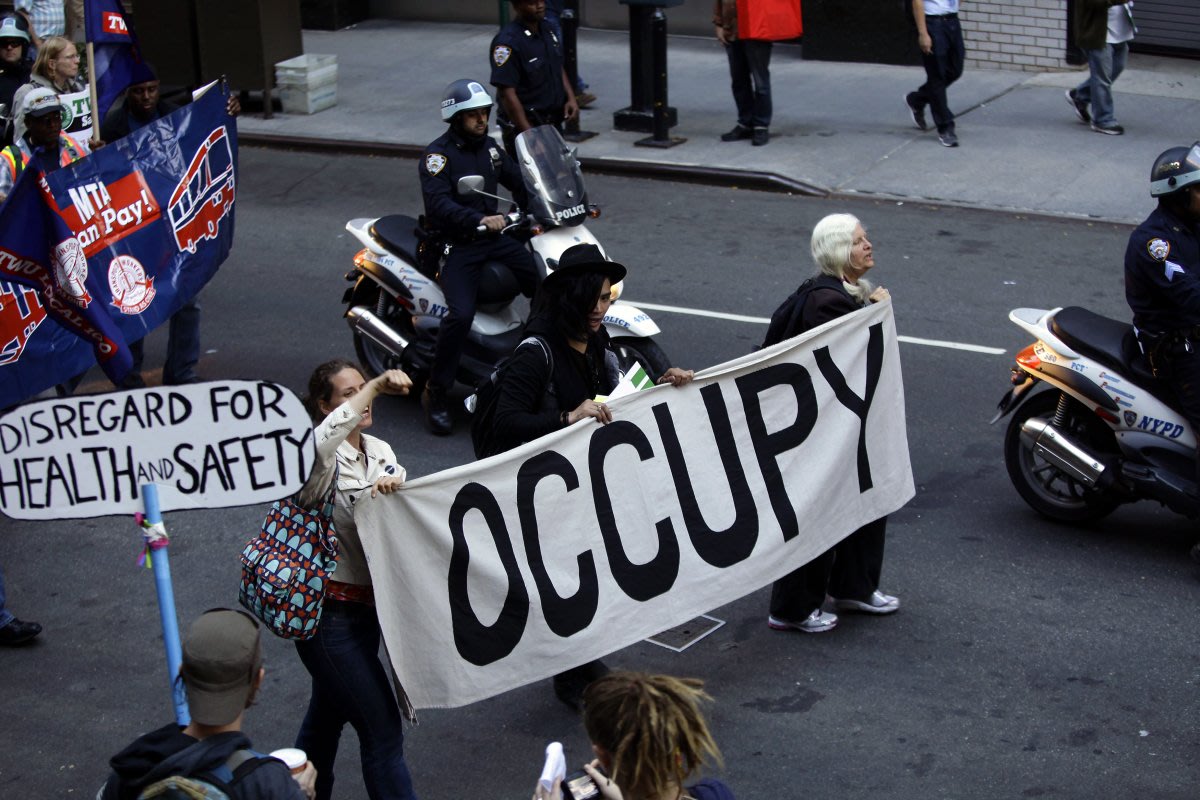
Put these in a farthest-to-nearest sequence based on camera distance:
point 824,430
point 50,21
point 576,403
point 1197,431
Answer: point 50,21 → point 1197,431 → point 824,430 → point 576,403

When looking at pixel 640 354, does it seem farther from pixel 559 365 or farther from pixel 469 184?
pixel 559 365

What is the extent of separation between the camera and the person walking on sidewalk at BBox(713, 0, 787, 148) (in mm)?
14352

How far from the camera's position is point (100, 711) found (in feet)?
20.6

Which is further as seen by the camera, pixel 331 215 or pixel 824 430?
pixel 331 215

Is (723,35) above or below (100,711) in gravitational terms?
above

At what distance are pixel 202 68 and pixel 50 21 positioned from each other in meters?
1.62

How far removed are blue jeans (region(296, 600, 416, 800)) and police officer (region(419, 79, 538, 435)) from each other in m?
3.76

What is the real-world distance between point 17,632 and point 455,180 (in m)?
3.45

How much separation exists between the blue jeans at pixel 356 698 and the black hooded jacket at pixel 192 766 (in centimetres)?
115

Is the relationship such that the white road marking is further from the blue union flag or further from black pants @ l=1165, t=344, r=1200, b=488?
the blue union flag

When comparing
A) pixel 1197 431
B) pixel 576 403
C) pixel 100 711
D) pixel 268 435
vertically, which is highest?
pixel 268 435

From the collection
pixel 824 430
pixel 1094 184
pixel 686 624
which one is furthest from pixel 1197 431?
pixel 1094 184

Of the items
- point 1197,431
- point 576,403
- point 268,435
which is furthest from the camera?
point 1197,431

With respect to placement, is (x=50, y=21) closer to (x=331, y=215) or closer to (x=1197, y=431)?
(x=331, y=215)
